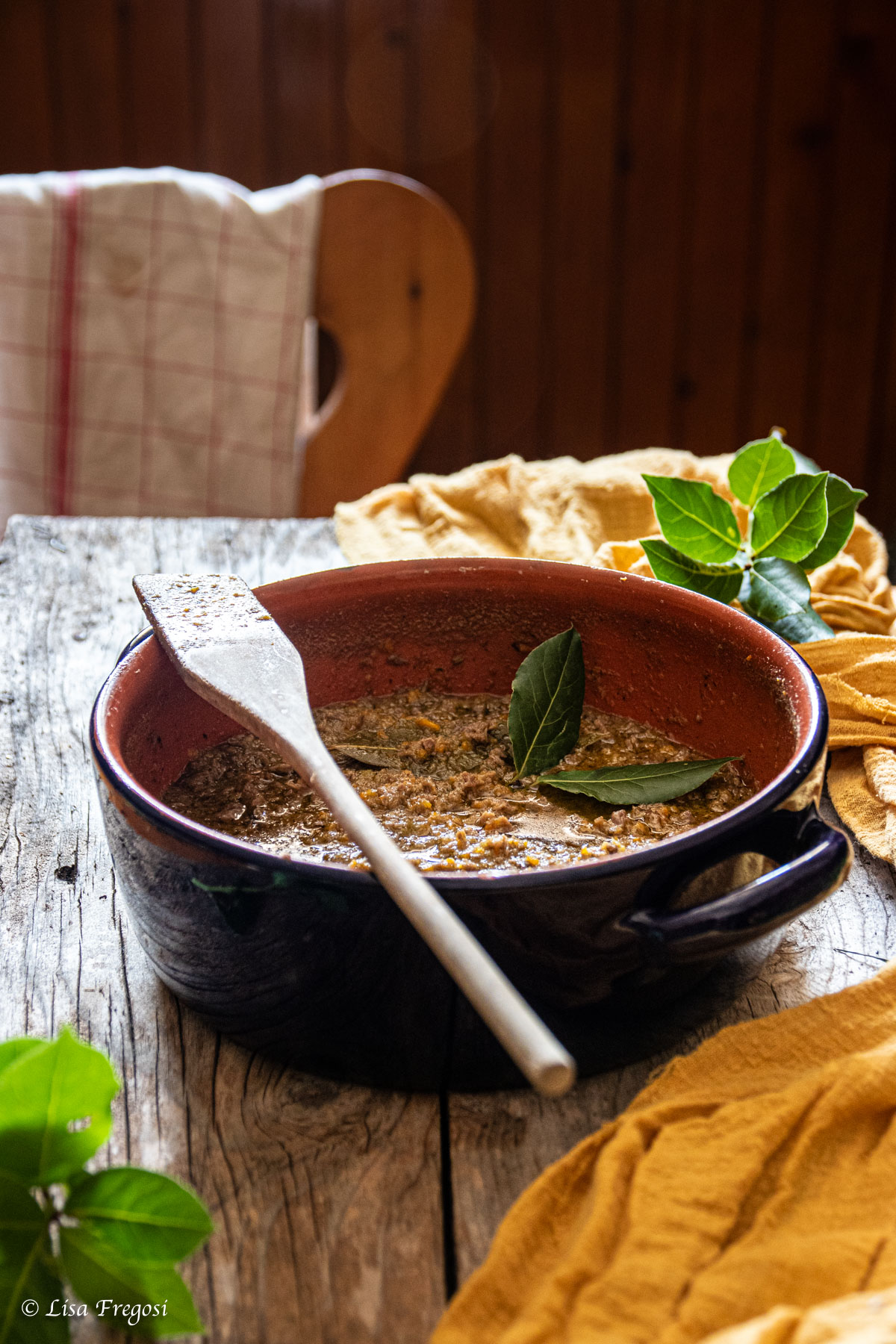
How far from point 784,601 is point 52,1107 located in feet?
2.11

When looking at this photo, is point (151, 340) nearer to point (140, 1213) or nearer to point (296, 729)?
point (296, 729)

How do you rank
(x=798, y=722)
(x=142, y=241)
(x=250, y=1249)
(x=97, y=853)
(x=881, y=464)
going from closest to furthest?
(x=250, y=1249), (x=798, y=722), (x=97, y=853), (x=142, y=241), (x=881, y=464)

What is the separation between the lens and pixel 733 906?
479 mm

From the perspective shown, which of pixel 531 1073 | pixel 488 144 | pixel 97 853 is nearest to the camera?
pixel 531 1073

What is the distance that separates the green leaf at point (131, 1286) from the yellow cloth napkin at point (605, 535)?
574mm

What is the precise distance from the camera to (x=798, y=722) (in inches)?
24.3

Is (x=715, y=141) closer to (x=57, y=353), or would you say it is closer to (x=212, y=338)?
(x=212, y=338)

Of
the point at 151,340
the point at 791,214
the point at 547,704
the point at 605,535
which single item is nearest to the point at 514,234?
the point at 791,214

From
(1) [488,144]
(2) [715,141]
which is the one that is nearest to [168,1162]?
(1) [488,144]

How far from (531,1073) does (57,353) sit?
1641 millimetres

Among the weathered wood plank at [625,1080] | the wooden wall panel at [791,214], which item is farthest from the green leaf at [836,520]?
the wooden wall panel at [791,214]

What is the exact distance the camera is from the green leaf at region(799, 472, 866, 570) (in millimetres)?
883

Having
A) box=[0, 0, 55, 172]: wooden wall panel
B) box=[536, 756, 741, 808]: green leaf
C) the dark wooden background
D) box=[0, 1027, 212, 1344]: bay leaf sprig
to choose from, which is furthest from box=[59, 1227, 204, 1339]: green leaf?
box=[0, 0, 55, 172]: wooden wall panel

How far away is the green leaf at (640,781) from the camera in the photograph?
667mm
